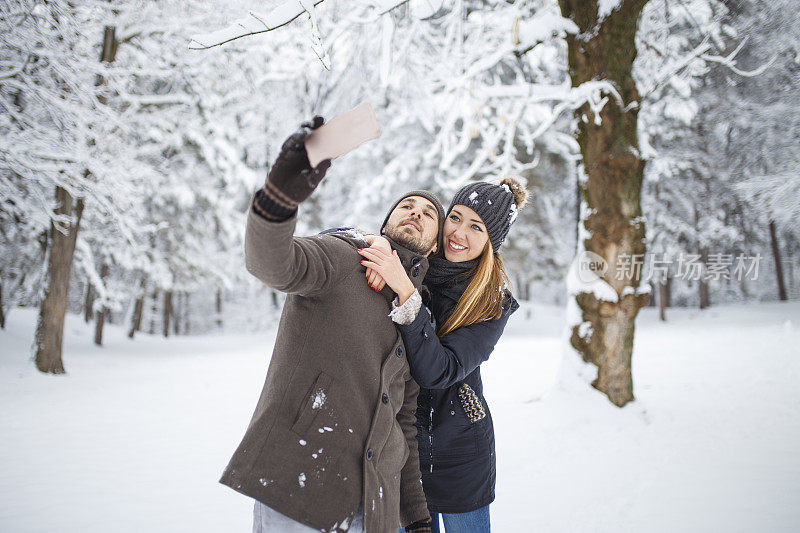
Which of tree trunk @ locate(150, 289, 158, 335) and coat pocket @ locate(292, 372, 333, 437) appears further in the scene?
tree trunk @ locate(150, 289, 158, 335)

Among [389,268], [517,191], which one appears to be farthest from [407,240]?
[517,191]

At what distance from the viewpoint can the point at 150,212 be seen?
12984 millimetres

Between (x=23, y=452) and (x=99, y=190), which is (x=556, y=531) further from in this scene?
(x=99, y=190)

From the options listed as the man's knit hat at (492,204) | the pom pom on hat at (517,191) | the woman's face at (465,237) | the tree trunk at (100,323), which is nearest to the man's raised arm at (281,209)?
the woman's face at (465,237)

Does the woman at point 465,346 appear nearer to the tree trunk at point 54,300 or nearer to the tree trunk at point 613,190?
the tree trunk at point 613,190

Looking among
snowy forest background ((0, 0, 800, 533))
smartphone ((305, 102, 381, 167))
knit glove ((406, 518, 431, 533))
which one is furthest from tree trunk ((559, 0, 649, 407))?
smartphone ((305, 102, 381, 167))

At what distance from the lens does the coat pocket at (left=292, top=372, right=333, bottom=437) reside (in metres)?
1.46

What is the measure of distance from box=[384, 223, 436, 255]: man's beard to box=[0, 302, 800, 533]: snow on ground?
2348 mm

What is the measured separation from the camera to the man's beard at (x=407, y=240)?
1.89m

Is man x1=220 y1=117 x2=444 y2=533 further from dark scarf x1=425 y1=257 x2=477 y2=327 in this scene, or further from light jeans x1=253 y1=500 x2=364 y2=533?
dark scarf x1=425 y1=257 x2=477 y2=327

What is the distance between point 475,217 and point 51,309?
→ 8882 mm

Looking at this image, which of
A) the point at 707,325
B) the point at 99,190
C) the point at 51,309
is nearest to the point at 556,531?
the point at 99,190

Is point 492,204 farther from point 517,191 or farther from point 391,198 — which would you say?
point 391,198

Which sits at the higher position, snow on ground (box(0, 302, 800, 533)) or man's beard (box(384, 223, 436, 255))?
man's beard (box(384, 223, 436, 255))
